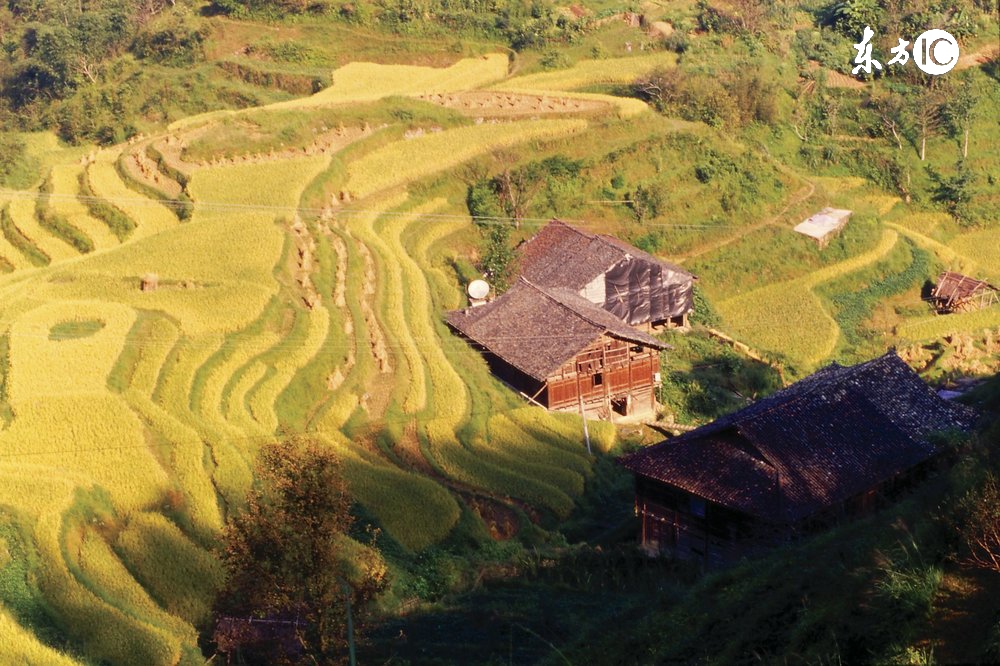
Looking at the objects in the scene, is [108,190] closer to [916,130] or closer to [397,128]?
[397,128]

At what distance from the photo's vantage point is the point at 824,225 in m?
34.9

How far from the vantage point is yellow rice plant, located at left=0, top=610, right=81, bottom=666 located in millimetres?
13453

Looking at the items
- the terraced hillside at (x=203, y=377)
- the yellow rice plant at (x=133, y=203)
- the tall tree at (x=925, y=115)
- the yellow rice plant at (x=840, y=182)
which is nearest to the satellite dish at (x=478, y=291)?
the terraced hillside at (x=203, y=377)

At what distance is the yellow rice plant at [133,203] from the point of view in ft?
96.5

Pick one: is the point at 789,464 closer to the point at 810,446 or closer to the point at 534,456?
the point at 810,446

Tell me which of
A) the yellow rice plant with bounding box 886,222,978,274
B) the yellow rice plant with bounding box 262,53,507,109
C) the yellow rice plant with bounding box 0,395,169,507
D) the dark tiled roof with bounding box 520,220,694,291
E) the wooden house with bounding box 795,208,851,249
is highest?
the yellow rice plant with bounding box 262,53,507,109

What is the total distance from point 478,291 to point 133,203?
9297mm

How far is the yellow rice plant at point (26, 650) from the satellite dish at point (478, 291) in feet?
52.6

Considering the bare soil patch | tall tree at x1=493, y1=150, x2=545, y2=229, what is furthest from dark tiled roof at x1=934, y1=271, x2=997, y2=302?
the bare soil patch

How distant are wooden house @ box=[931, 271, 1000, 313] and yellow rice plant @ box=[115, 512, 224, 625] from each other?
23326mm

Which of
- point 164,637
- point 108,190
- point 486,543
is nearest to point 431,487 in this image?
point 486,543

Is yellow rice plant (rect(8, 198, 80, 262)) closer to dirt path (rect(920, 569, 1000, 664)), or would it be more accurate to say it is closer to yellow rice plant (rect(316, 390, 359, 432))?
yellow rice plant (rect(316, 390, 359, 432))

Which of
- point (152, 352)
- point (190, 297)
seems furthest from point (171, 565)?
point (190, 297)

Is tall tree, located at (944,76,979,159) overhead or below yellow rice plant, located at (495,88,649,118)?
below
